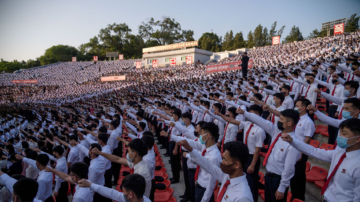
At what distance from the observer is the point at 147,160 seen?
3664 mm

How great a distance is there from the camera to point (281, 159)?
295 cm

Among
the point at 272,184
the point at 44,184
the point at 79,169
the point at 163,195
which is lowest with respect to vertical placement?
the point at 163,195

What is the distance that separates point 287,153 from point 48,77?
163 feet

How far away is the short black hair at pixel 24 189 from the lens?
2568 millimetres

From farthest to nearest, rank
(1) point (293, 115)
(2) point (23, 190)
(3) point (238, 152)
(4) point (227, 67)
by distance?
(4) point (227, 67)
(1) point (293, 115)
(2) point (23, 190)
(3) point (238, 152)

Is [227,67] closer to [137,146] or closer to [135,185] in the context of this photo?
[137,146]

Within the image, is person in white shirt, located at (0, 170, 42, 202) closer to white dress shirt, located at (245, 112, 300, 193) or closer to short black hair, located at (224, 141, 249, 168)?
short black hair, located at (224, 141, 249, 168)

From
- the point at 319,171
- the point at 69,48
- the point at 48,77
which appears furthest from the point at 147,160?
the point at 69,48

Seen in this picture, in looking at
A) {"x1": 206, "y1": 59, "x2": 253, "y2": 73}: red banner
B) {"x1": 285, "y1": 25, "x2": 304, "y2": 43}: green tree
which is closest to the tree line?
{"x1": 285, "y1": 25, "x2": 304, "y2": 43}: green tree

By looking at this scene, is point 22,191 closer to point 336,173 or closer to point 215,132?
point 215,132

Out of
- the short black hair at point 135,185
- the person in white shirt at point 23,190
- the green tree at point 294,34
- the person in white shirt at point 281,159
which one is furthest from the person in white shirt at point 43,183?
the green tree at point 294,34

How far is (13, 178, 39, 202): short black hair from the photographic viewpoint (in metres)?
2.57

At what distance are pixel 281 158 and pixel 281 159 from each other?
0.05ft

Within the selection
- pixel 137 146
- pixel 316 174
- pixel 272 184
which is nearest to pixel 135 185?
pixel 137 146
